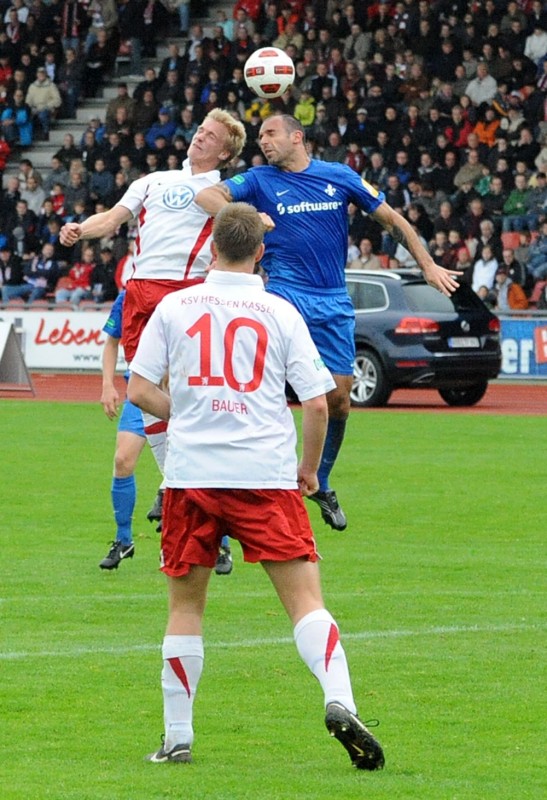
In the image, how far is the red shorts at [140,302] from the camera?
9688 millimetres

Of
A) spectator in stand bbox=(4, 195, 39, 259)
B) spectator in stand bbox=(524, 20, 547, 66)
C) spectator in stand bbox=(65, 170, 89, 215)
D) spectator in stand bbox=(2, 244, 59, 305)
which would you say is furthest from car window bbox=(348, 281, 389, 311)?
spectator in stand bbox=(4, 195, 39, 259)

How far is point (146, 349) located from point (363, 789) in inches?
64.0

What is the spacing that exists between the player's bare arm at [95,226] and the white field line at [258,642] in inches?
90.5

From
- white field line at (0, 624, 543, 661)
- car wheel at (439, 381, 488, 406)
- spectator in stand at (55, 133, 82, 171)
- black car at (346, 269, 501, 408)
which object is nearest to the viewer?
white field line at (0, 624, 543, 661)

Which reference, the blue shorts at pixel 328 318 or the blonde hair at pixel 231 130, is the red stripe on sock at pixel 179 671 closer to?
the blue shorts at pixel 328 318

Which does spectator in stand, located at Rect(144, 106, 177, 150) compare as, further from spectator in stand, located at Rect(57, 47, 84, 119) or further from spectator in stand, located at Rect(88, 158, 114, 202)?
spectator in stand, located at Rect(57, 47, 84, 119)

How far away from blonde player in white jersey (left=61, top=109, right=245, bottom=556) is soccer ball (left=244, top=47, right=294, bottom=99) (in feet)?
1.58

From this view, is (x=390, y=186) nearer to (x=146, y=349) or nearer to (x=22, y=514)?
(x=22, y=514)

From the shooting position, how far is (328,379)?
19.2 feet

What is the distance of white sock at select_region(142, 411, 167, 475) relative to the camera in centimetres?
974

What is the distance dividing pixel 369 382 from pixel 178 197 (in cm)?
1491

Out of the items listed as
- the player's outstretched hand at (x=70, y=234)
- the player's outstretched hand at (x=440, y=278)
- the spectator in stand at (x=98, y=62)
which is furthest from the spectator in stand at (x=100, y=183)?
the player's outstretched hand at (x=440, y=278)

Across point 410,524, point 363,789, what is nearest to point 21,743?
point 363,789

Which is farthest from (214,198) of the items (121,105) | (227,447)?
(121,105)
